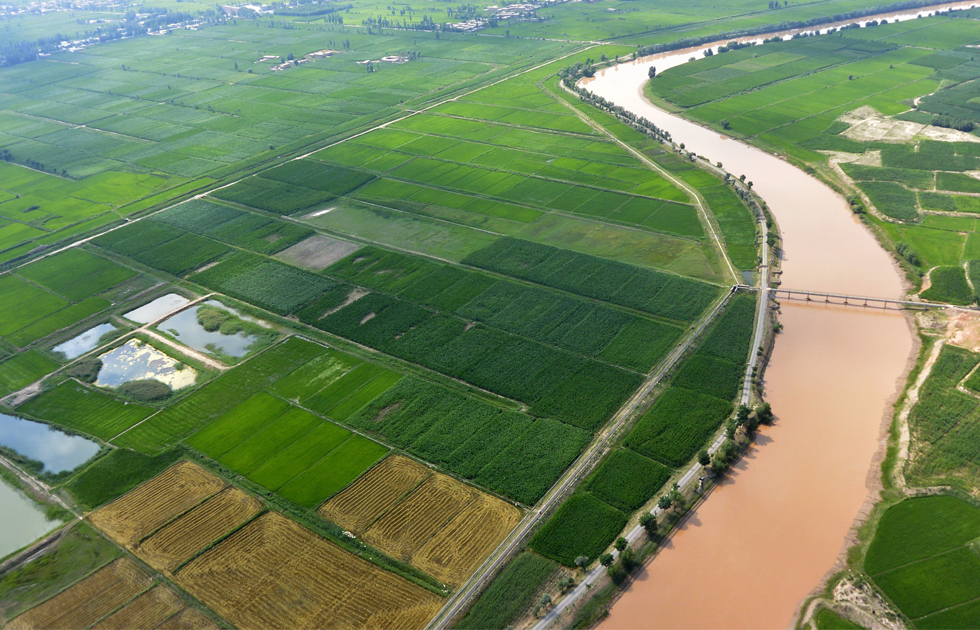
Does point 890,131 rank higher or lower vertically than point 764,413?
higher

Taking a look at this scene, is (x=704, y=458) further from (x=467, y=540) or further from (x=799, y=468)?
(x=467, y=540)

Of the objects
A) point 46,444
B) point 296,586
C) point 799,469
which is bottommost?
point 296,586

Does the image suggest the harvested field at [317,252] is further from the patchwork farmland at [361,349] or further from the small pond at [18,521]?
the small pond at [18,521]

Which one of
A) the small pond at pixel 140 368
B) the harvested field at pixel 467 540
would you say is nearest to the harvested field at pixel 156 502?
the small pond at pixel 140 368

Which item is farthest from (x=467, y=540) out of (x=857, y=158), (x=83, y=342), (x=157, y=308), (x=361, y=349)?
(x=857, y=158)

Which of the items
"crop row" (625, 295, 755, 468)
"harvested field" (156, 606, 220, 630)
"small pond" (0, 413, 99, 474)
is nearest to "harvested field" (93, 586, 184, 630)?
"harvested field" (156, 606, 220, 630)

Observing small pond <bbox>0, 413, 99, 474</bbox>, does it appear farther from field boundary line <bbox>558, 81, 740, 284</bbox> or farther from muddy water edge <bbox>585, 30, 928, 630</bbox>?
field boundary line <bbox>558, 81, 740, 284</bbox>
